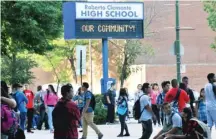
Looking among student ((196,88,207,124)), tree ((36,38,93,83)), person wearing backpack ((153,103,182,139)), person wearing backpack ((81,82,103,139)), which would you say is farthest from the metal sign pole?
tree ((36,38,93,83))

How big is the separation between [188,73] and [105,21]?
3261 cm

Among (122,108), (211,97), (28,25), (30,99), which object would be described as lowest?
(122,108)

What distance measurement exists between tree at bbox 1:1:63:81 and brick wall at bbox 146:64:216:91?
33975 millimetres

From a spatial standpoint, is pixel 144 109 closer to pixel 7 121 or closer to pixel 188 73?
pixel 7 121

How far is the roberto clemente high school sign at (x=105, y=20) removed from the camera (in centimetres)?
2968

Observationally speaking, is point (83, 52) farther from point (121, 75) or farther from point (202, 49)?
point (202, 49)

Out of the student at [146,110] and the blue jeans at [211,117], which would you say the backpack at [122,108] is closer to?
the student at [146,110]

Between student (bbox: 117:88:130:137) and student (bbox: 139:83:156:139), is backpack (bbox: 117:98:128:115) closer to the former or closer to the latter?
student (bbox: 117:88:130:137)

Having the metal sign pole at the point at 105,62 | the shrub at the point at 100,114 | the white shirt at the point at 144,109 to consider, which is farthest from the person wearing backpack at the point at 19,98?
the metal sign pole at the point at 105,62

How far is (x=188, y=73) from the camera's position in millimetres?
62125

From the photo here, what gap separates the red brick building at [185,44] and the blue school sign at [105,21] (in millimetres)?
28607

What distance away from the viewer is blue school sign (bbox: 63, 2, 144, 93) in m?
29.7

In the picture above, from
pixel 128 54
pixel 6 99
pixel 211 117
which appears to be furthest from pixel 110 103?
pixel 128 54

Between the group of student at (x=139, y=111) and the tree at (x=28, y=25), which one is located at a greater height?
the tree at (x=28, y=25)
